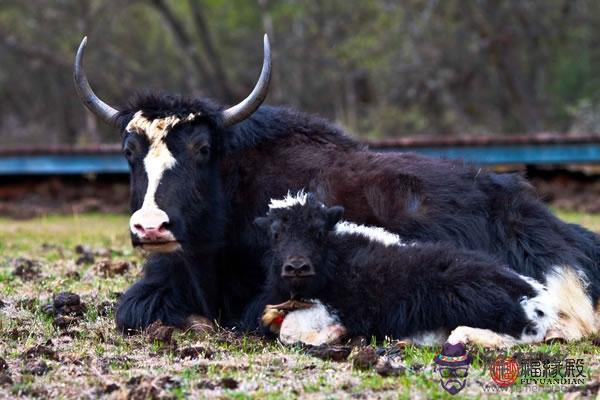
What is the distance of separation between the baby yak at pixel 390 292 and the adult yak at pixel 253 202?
62 centimetres

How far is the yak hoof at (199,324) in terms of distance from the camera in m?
6.99

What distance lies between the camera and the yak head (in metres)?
6.93

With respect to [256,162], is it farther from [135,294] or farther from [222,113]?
[135,294]

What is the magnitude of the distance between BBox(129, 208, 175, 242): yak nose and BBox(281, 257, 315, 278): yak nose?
898mm

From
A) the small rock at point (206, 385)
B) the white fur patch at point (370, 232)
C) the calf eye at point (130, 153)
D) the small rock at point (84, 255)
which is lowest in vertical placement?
the small rock at point (84, 255)

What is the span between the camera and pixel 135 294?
7359 mm

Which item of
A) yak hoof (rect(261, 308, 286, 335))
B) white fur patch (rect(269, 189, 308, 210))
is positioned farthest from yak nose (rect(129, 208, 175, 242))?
yak hoof (rect(261, 308, 286, 335))

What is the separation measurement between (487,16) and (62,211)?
11893 millimetres

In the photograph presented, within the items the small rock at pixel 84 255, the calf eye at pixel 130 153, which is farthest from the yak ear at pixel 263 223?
the small rock at pixel 84 255

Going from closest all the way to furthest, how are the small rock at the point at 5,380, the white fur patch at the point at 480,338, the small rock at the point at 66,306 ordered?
the small rock at the point at 5,380
the white fur patch at the point at 480,338
the small rock at the point at 66,306

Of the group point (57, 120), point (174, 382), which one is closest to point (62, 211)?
point (174, 382)

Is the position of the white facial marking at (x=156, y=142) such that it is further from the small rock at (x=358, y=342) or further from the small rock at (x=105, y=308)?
the small rock at (x=358, y=342)

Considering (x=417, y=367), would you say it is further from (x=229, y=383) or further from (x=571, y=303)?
(x=571, y=303)

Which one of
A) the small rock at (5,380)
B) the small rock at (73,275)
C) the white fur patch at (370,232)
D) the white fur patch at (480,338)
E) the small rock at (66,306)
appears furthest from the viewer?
the small rock at (73,275)
